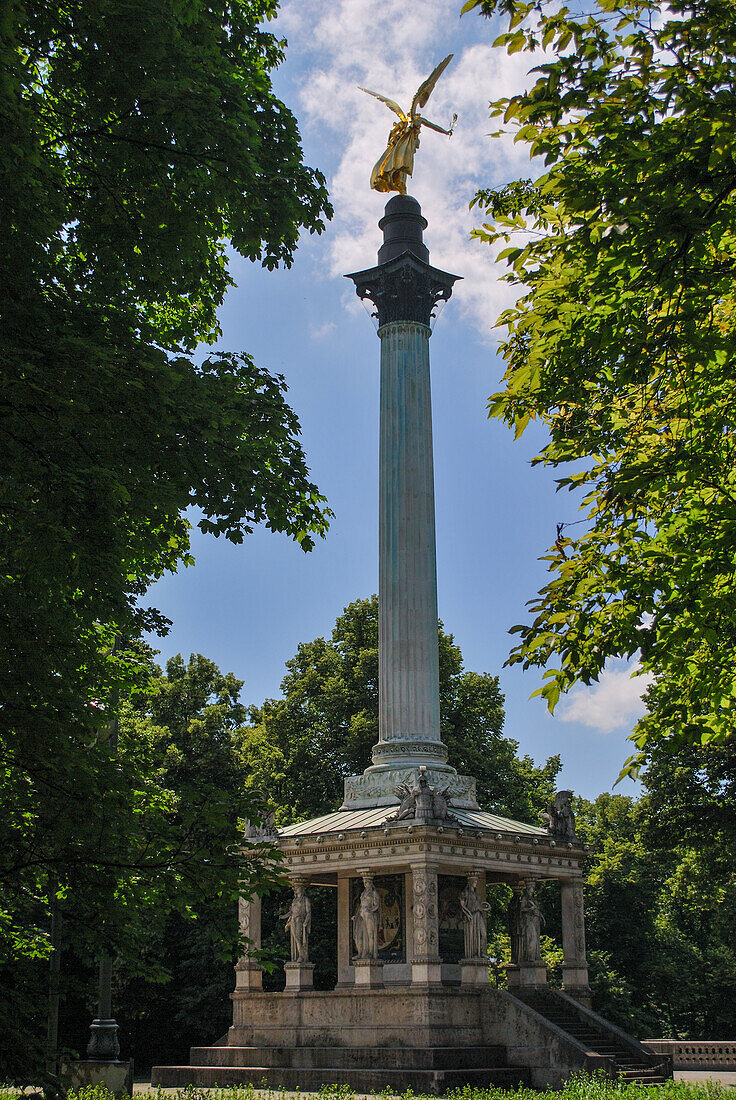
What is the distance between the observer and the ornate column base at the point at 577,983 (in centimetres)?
3031

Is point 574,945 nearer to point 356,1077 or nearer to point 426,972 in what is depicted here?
point 426,972

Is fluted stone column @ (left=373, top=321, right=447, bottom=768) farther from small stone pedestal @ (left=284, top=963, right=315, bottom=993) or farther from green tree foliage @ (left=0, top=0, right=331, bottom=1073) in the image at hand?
green tree foliage @ (left=0, top=0, right=331, bottom=1073)

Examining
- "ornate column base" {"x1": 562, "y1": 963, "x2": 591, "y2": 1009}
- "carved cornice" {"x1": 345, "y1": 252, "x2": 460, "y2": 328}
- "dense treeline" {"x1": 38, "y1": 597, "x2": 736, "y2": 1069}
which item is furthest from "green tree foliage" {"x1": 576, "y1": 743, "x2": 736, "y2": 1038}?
"carved cornice" {"x1": 345, "y1": 252, "x2": 460, "y2": 328}

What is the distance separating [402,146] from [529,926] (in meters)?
25.4

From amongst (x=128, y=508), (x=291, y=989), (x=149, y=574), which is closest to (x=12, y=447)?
(x=128, y=508)

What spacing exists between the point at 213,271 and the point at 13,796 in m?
6.99

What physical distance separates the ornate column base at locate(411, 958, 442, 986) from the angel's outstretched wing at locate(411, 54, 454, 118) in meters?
27.1

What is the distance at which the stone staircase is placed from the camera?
24984 millimetres

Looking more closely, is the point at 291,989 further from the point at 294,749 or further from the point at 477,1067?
the point at 294,749

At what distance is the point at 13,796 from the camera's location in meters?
9.90

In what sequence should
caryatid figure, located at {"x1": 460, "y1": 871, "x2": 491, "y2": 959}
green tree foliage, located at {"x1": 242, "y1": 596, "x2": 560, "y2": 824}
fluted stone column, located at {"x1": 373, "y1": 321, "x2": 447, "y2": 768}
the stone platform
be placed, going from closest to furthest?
1. the stone platform
2. caryatid figure, located at {"x1": 460, "y1": 871, "x2": 491, "y2": 959}
3. fluted stone column, located at {"x1": 373, "y1": 321, "x2": 447, "y2": 768}
4. green tree foliage, located at {"x1": 242, "y1": 596, "x2": 560, "y2": 824}

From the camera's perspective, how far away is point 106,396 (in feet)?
30.6

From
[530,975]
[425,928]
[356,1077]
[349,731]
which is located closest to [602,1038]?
[530,975]

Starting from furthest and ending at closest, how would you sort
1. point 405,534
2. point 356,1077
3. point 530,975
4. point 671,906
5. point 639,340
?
1. point 671,906
2. point 405,534
3. point 530,975
4. point 356,1077
5. point 639,340
